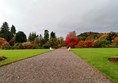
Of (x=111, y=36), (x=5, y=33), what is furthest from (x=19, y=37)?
(x=111, y=36)

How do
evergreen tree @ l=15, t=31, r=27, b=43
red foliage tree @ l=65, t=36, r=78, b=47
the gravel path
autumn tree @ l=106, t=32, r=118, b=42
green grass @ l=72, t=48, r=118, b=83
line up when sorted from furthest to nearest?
autumn tree @ l=106, t=32, r=118, b=42, evergreen tree @ l=15, t=31, r=27, b=43, red foliage tree @ l=65, t=36, r=78, b=47, green grass @ l=72, t=48, r=118, b=83, the gravel path

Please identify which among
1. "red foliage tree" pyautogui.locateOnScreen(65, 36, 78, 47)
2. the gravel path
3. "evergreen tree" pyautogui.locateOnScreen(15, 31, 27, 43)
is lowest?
the gravel path

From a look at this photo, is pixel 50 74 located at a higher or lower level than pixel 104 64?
lower

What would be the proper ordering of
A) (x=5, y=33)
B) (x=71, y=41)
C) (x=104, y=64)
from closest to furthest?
1. (x=104, y=64)
2. (x=71, y=41)
3. (x=5, y=33)

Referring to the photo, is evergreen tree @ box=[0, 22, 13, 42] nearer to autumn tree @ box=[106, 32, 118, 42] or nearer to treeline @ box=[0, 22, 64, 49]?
treeline @ box=[0, 22, 64, 49]

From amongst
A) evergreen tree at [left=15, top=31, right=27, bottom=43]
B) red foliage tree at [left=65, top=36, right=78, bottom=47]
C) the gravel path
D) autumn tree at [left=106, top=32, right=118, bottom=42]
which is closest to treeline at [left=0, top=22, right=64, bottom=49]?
evergreen tree at [left=15, top=31, right=27, bottom=43]

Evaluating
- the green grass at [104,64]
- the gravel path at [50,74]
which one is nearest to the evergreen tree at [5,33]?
the green grass at [104,64]

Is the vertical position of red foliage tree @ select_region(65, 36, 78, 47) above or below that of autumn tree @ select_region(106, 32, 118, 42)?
below

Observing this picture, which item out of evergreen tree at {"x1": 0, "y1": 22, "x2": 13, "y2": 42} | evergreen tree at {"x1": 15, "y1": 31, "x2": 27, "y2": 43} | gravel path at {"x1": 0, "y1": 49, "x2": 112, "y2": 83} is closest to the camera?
gravel path at {"x1": 0, "y1": 49, "x2": 112, "y2": 83}

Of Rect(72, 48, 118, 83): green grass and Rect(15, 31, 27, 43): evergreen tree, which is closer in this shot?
Rect(72, 48, 118, 83): green grass

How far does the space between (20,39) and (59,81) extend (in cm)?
7688

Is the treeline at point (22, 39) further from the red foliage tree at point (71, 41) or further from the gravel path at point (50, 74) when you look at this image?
the gravel path at point (50, 74)

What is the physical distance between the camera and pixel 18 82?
22.8ft

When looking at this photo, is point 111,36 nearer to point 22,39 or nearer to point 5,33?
point 22,39
